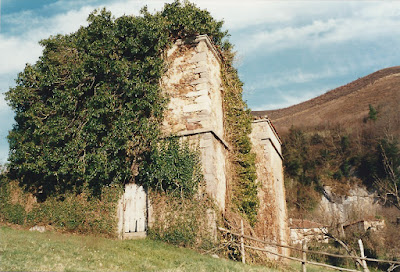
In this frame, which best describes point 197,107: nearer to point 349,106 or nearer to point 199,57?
point 199,57

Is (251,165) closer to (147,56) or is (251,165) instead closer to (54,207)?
(147,56)

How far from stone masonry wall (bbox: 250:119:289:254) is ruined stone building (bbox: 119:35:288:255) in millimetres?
34

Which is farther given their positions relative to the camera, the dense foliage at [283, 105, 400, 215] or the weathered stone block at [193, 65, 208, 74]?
the dense foliage at [283, 105, 400, 215]

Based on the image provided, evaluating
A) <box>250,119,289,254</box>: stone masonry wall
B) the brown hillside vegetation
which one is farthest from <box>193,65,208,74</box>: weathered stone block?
the brown hillside vegetation

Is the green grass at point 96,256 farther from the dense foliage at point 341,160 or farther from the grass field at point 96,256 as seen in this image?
the dense foliage at point 341,160

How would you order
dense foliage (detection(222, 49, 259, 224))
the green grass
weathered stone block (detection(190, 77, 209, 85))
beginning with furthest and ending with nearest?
1. dense foliage (detection(222, 49, 259, 224))
2. weathered stone block (detection(190, 77, 209, 85))
3. the green grass

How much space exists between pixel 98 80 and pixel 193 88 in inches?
118

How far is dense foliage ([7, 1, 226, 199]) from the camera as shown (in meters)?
10.4

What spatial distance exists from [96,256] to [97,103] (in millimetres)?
4855

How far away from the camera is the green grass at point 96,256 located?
20.2ft

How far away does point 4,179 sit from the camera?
11.7m

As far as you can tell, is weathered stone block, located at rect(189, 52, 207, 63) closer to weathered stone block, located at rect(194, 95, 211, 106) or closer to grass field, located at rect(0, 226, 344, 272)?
weathered stone block, located at rect(194, 95, 211, 106)

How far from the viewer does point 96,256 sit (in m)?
7.18

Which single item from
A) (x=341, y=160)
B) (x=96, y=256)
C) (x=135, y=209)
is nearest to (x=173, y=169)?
(x=135, y=209)
